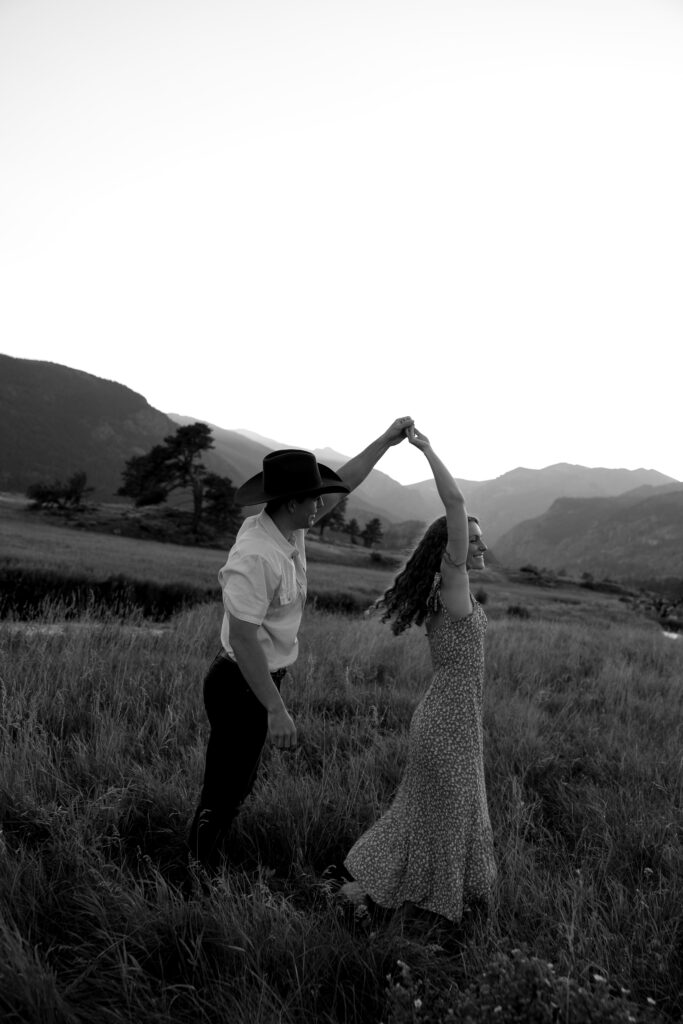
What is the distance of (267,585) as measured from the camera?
2.53 m

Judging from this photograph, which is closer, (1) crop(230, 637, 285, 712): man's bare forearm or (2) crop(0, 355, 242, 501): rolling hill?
(1) crop(230, 637, 285, 712): man's bare forearm

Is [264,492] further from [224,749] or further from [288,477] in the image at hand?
[224,749]

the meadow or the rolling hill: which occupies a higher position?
the rolling hill

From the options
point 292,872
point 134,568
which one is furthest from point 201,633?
point 134,568

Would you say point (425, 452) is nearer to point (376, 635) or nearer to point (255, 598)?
point (255, 598)

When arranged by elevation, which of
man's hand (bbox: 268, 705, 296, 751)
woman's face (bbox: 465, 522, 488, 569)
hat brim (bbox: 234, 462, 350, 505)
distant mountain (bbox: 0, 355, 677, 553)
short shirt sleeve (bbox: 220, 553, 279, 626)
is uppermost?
distant mountain (bbox: 0, 355, 677, 553)

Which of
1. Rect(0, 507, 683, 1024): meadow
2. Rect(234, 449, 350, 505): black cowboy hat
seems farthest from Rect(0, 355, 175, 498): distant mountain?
Rect(234, 449, 350, 505): black cowboy hat

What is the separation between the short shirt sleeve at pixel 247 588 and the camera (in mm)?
2418

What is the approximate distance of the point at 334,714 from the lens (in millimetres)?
5281

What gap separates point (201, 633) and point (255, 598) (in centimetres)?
525

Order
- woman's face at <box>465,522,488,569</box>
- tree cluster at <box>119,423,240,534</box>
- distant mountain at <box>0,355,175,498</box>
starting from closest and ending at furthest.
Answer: woman's face at <box>465,522,488,569</box> → tree cluster at <box>119,423,240,534</box> → distant mountain at <box>0,355,175,498</box>

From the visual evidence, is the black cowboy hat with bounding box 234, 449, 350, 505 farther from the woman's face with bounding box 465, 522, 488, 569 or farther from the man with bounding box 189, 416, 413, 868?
the woman's face with bounding box 465, 522, 488, 569

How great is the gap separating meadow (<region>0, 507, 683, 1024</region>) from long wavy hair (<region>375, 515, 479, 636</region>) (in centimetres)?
123

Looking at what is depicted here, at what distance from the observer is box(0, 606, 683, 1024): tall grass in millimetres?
2064
